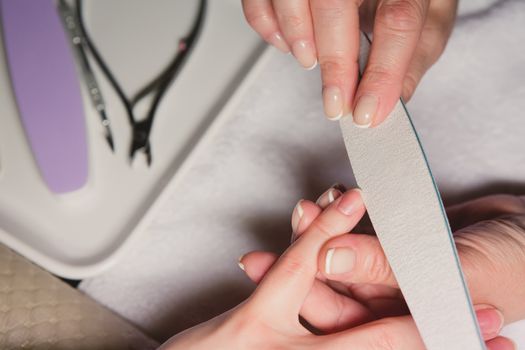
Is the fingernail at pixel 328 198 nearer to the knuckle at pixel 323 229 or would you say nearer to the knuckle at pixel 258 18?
the knuckle at pixel 323 229

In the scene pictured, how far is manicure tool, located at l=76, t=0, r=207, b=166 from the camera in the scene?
0.50 m

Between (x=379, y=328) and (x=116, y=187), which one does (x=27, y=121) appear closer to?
(x=116, y=187)

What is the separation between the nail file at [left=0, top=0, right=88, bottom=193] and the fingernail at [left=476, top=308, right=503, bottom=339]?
0.97 feet

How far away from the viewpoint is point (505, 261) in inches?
16.2

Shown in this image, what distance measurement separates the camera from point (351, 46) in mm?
374

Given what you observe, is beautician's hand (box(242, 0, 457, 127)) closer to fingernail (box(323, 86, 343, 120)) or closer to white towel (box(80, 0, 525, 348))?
fingernail (box(323, 86, 343, 120))

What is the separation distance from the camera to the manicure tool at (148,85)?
0.50 m

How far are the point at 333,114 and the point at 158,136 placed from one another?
188mm

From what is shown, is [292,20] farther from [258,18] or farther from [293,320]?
[293,320]

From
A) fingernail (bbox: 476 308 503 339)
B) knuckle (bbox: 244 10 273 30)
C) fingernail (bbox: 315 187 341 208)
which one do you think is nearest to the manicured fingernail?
knuckle (bbox: 244 10 273 30)

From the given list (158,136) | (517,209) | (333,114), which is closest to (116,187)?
(158,136)

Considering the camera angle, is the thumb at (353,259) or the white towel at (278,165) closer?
the thumb at (353,259)

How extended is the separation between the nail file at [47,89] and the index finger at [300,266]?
20 centimetres

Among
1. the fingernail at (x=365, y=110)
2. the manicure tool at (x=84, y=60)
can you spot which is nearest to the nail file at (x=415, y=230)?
the fingernail at (x=365, y=110)
